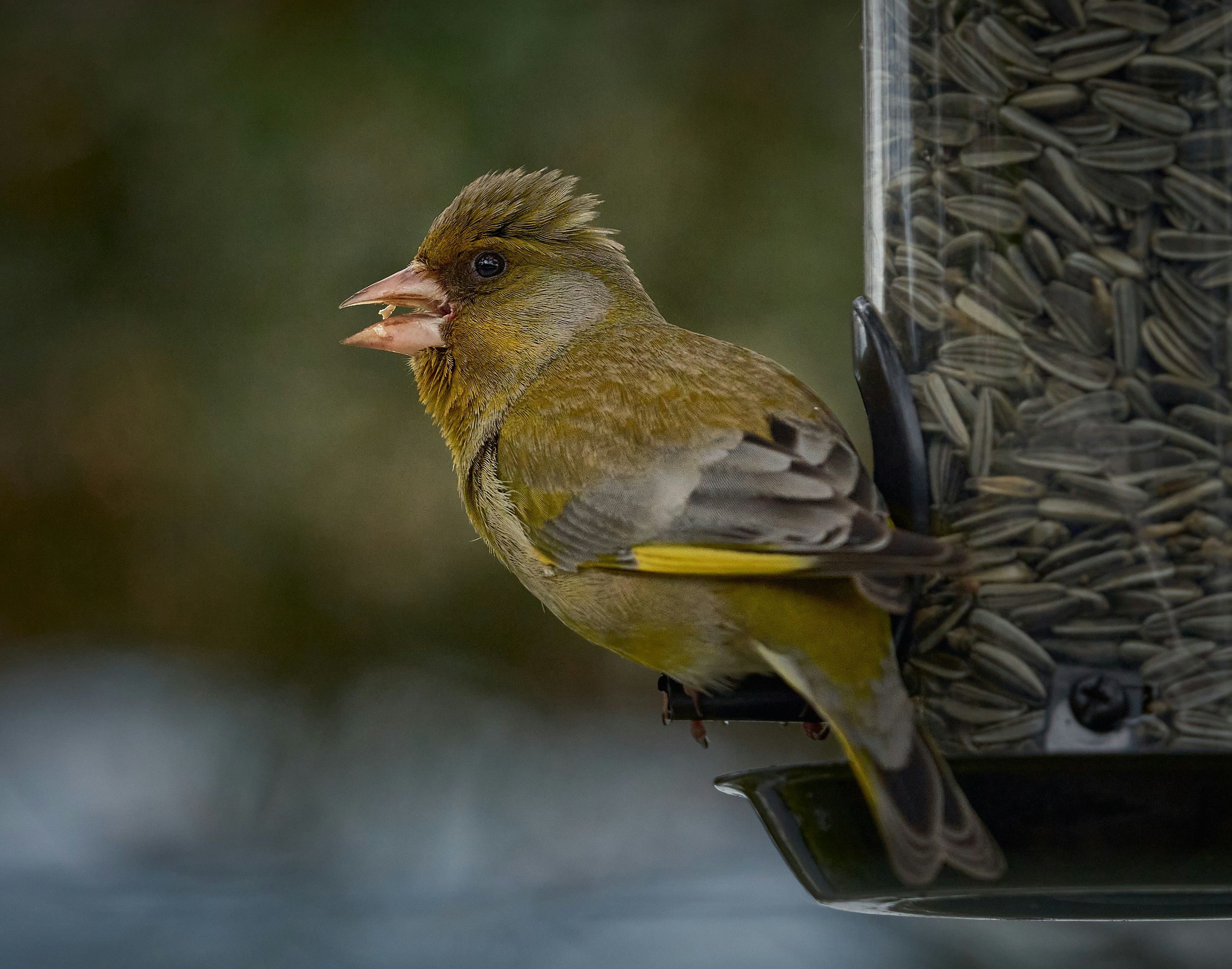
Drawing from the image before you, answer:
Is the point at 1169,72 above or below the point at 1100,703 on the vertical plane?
above

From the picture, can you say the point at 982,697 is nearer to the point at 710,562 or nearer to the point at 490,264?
the point at 710,562

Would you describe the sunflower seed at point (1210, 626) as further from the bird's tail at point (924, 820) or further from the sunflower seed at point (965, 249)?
the sunflower seed at point (965, 249)

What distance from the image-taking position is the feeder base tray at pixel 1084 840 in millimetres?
2326

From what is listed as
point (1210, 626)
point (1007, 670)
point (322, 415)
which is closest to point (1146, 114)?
point (1210, 626)

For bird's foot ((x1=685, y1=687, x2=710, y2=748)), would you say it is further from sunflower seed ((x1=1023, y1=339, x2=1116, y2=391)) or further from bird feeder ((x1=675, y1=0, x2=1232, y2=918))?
sunflower seed ((x1=1023, y1=339, x2=1116, y2=391))

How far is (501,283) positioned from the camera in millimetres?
3316

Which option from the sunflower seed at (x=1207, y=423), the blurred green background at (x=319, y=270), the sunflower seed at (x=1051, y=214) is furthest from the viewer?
the blurred green background at (x=319, y=270)

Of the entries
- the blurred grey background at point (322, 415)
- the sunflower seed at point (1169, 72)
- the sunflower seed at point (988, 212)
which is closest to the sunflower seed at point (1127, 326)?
the sunflower seed at point (988, 212)

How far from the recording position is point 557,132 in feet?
Answer: 22.1

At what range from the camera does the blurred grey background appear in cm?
601

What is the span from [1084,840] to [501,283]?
1636mm

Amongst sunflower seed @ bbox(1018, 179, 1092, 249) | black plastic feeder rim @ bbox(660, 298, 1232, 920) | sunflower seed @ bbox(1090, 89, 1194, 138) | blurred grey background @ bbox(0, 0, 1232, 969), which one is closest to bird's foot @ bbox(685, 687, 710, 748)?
black plastic feeder rim @ bbox(660, 298, 1232, 920)

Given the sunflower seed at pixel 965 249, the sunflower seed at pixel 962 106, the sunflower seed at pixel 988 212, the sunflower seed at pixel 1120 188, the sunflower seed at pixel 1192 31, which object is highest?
the sunflower seed at pixel 1192 31

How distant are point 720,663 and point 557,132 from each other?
444cm
